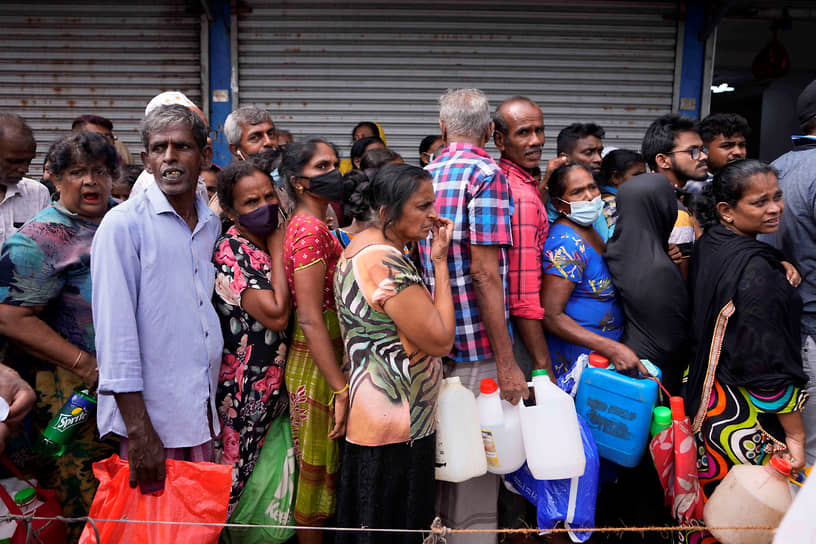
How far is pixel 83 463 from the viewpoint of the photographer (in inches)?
98.6

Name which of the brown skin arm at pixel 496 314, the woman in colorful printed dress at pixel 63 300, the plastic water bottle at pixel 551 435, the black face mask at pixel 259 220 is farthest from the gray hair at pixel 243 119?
the plastic water bottle at pixel 551 435

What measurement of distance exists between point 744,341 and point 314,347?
5.96ft

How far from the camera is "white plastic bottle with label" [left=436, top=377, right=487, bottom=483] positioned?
8.15ft

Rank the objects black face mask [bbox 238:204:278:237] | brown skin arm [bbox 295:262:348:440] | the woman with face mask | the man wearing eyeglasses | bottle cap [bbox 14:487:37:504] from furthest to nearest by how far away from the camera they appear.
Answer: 1. the man wearing eyeglasses
2. the woman with face mask
3. black face mask [bbox 238:204:278:237]
4. brown skin arm [bbox 295:262:348:440]
5. bottle cap [bbox 14:487:37:504]

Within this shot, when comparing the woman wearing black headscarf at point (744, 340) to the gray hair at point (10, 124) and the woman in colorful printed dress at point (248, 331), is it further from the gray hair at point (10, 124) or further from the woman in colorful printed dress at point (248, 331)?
the gray hair at point (10, 124)

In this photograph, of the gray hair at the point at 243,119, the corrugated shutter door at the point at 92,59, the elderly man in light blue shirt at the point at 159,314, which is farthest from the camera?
the corrugated shutter door at the point at 92,59

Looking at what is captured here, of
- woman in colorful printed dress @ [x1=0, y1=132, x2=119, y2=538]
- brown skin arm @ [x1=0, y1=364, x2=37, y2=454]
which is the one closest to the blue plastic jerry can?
woman in colorful printed dress @ [x1=0, y1=132, x2=119, y2=538]

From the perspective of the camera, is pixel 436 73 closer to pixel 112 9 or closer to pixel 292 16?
pixel 292 16

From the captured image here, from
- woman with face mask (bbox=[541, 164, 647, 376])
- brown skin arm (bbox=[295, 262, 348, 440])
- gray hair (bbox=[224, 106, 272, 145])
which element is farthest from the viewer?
gray hair (bbox=[224, 106, 272, 145])

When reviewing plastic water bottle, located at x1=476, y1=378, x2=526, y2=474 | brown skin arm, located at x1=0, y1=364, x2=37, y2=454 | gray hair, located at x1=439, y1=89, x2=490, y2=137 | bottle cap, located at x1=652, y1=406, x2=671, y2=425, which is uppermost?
gray hair, located at x1=439, y1=89, x2=490, y2=137

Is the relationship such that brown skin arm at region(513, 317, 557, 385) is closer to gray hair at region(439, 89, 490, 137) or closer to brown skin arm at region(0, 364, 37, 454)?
gray hair at region(439, 89, 490, 137)

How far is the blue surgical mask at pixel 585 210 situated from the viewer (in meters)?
2.95

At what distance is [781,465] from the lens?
2283 millimetres

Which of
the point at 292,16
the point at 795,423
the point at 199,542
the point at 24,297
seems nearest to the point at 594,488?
the point at 795,423
